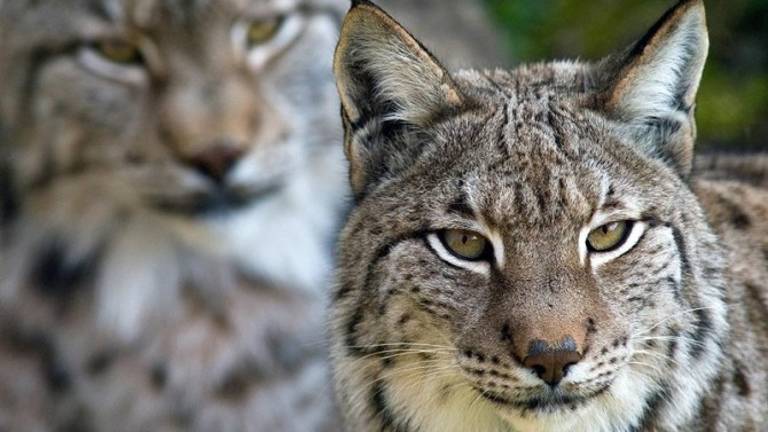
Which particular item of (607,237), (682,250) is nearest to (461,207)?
(607,237)

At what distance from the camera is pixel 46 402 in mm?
6434

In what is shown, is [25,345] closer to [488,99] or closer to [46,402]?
[46,402]

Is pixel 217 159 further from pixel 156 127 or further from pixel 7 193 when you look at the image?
pixel 7 193

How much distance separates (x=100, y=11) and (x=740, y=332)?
9.12 feet

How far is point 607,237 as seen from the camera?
3.75 meters

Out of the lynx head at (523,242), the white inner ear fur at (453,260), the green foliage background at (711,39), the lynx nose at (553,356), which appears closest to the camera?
the lynx nose at (553,356)

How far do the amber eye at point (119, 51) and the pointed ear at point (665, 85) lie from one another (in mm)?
2335

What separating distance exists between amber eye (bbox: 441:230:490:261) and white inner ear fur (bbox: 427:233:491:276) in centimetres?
1

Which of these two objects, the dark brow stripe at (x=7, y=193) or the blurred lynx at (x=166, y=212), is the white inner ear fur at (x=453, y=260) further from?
the dark brow stripe at (x=7, y=193)

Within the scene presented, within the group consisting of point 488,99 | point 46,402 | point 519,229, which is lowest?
point 46,402

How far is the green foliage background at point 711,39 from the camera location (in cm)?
800

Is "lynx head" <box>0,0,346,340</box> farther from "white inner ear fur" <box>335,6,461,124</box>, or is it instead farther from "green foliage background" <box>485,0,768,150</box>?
"green foliage background" <box>485,0,768,150</box>

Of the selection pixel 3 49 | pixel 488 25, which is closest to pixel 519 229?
pixel 3 49

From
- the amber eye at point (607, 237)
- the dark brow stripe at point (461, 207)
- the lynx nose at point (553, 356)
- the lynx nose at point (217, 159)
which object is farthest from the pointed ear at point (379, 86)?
the lynx nose at point (217, 159)
